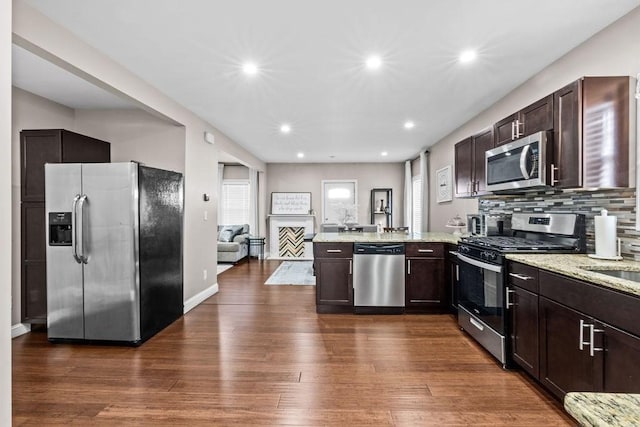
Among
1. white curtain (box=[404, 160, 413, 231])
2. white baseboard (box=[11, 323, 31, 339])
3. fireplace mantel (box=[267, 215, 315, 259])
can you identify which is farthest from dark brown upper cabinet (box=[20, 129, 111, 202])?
white curtain (box=[404, 160, 413, 231])

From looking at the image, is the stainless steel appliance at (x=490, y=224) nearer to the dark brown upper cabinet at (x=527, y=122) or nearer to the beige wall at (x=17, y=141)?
the dark brown upper cabinet at (x=527, y=122)

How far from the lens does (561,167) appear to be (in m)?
2.23

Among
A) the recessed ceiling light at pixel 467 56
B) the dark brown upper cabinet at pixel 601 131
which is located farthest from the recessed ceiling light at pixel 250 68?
the dark brown upper cabinet at pixel 601 131

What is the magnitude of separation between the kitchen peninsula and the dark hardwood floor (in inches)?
15.0

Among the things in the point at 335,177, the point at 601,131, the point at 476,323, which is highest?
the point at 335,177

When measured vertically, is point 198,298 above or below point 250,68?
below

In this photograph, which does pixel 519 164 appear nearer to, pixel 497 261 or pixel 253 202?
pixel 497 261

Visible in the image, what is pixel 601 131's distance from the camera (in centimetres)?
204

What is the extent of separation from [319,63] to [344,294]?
8.30ft

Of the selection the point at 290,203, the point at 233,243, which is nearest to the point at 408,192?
the point at 290,203

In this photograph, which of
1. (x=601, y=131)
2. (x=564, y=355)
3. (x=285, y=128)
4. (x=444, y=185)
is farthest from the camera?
(x=444, y=185)

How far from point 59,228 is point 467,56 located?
12.8 ft

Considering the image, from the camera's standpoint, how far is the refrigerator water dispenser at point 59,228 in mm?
2900

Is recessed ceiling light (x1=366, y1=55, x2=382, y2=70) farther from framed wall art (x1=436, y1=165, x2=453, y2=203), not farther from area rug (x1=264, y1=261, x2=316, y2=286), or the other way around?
area rug (x1=264, y1=261, x2=316, y2=286)
